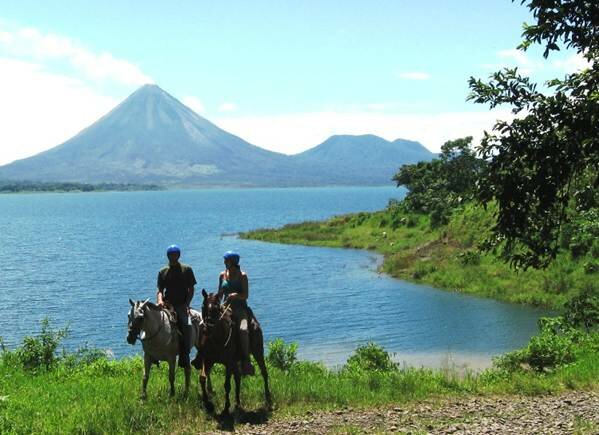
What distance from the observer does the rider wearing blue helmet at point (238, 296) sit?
13.4 meters

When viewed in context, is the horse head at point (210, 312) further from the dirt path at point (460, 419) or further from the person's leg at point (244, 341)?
the dirt path at point (460, 419)

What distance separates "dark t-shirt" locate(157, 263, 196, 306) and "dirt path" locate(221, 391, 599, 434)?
129 inches

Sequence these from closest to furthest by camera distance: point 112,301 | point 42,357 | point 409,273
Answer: point 42,357
point 112,301
point 409,273

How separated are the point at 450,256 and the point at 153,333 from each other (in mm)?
39516

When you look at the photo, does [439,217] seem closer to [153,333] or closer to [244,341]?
[244,341]

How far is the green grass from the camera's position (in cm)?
1185

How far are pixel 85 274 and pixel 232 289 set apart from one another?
48.5 m

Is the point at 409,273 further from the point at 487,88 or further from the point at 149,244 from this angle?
the point at 149,244

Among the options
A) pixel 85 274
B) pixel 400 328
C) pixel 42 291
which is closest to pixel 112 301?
pixel 42 291

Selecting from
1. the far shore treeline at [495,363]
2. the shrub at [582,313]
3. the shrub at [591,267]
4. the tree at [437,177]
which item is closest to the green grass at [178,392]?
the far shore treeline at [495,363]

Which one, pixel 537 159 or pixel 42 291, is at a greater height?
pixel 537 159

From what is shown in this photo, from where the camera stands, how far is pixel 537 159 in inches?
388

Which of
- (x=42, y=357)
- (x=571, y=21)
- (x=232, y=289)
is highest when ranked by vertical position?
(x=571, y=21)

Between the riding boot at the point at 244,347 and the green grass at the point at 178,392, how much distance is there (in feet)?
2.33
